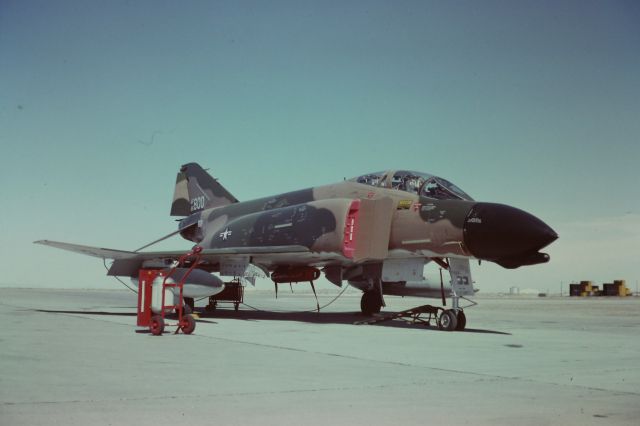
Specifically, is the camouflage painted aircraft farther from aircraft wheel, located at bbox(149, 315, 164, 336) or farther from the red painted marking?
aircraft wheel, located at bbox(149, 315, 164, 336)

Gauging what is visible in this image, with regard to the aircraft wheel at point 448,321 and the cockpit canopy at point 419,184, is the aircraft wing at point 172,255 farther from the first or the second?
the aircraft wheel at point 448,321

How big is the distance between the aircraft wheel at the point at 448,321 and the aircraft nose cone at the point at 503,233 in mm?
1275

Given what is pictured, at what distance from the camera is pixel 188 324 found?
10.8m

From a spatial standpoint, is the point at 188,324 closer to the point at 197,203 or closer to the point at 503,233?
the point at 503,233

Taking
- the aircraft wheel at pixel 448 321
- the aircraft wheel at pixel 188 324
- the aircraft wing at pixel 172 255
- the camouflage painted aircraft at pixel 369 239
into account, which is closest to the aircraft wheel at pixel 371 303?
the camouflage painted aircraft at pixel 369 239

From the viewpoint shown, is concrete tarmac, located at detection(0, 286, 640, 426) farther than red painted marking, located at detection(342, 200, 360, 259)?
No

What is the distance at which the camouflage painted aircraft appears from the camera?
36.5ft

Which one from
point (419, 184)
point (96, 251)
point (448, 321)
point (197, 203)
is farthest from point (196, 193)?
point (448, 321)

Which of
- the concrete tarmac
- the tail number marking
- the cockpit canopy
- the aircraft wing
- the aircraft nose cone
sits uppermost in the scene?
the tail number marking

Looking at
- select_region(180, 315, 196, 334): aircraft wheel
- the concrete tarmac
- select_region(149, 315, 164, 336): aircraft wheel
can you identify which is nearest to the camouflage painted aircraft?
the concrete tarmac

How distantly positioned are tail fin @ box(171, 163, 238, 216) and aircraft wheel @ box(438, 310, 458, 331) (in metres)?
11.2

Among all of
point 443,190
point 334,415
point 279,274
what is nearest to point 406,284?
point 279,274

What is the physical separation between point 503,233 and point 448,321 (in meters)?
2.18

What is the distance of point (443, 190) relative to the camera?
1266 cm
